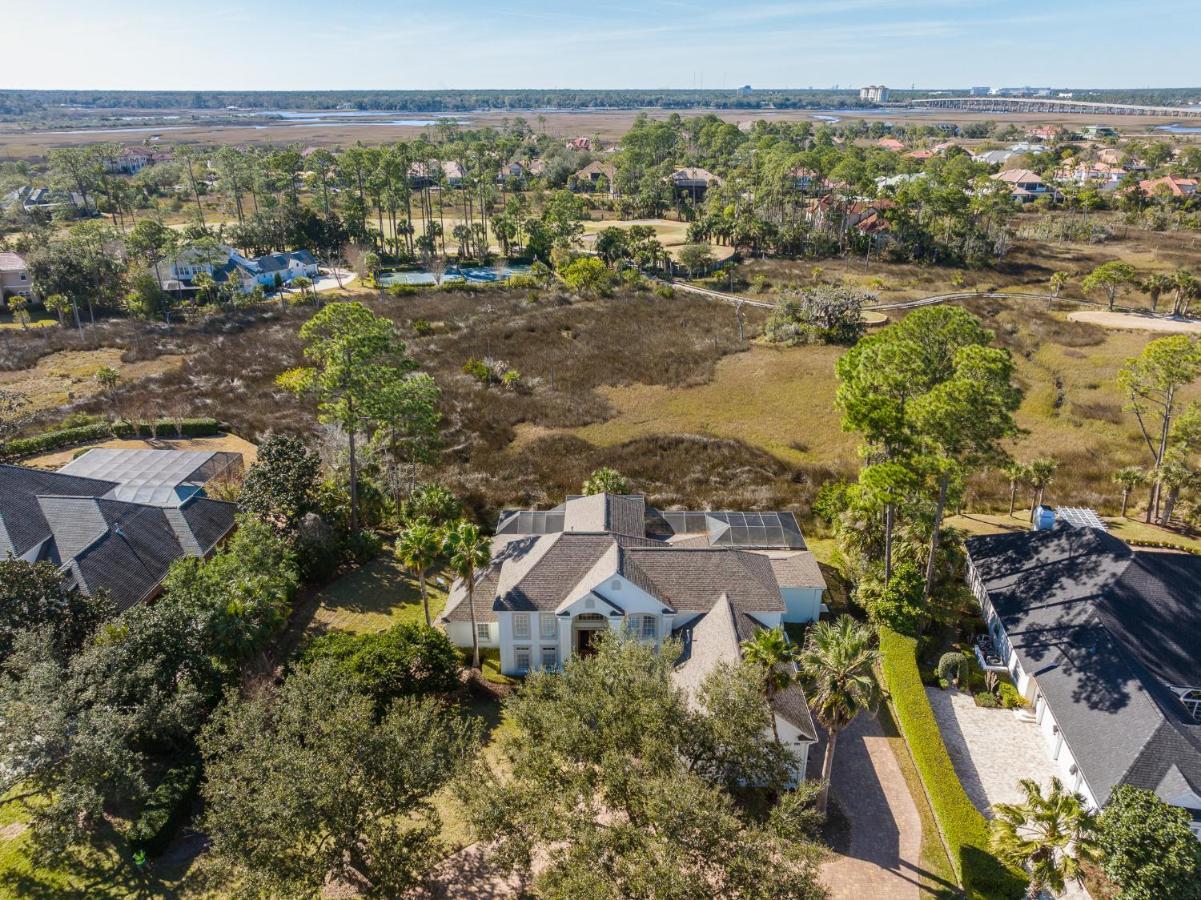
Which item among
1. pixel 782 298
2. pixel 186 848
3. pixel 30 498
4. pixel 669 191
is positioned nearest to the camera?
pixel 186 848

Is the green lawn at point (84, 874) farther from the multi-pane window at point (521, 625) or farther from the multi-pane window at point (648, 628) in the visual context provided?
the multi-pane window at point (648, 628)

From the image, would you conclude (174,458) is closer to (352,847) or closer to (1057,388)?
(352,847)

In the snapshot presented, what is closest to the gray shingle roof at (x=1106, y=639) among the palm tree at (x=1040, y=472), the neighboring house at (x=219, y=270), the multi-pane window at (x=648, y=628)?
the palm tree at (x=1040, y=472)

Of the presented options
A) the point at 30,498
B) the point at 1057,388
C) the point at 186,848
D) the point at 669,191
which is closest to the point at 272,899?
the point at 186,848

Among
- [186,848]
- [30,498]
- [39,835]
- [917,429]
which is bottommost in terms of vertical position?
[186,848]

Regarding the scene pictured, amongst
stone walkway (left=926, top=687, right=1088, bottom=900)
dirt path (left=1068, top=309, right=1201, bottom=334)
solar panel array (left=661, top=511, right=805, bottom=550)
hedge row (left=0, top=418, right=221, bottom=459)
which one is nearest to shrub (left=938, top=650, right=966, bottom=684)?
stone walkway (left=926, top=687, right=1088, bottom=900)

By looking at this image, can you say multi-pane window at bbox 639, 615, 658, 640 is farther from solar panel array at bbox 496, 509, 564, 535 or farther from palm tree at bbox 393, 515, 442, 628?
palm tree at bbox 393, 515, 442, 628
